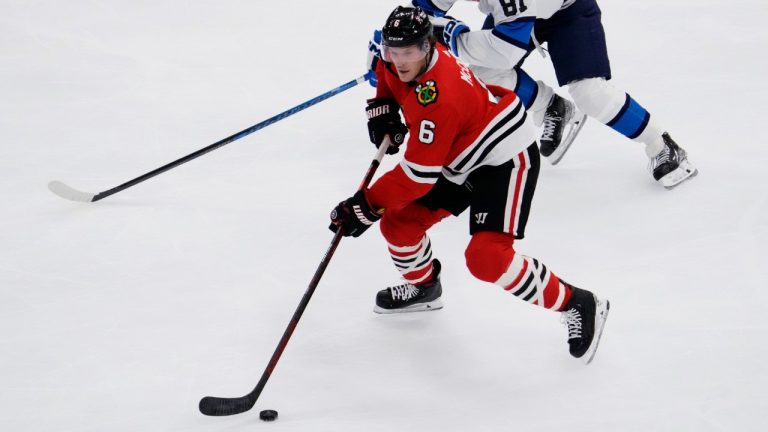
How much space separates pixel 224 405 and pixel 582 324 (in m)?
1.05

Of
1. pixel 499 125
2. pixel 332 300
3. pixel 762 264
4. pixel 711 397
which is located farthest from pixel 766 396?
pixel 332 300

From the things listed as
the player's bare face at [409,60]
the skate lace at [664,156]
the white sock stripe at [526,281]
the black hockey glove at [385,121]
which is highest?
the player's bare face at [409,60]

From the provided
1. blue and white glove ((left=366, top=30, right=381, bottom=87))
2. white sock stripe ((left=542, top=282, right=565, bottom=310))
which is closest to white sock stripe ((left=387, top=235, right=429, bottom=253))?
white sock stripe ((left=542, top=282, right=565, bottom=310))

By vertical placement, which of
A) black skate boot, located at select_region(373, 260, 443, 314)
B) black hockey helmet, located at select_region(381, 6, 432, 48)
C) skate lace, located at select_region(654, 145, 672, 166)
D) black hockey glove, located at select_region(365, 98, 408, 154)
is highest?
black hockey helmet, located at select_region(381, 6, 432, 48)

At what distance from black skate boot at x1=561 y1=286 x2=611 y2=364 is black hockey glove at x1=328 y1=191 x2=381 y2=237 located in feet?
2.09

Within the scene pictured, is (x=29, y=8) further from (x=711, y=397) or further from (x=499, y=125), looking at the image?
(x=711, y=397)

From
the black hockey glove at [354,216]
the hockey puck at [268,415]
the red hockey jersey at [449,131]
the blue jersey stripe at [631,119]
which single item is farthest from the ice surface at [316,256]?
the red hockey jersey at [449,131]

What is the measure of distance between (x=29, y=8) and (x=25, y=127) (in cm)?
157

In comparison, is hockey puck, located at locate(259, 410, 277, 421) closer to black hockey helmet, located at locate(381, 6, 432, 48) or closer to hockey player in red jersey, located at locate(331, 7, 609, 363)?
hockey player in red jersey, located at locate(331, 7, 609, 363)

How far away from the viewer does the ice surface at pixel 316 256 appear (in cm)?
249

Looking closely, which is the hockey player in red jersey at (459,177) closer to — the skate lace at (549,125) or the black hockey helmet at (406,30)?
the black hockey helmet at (406,30)

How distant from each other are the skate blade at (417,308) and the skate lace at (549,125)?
3.68ft

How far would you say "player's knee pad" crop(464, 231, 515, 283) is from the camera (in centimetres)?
253

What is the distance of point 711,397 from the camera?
2.45 meters
